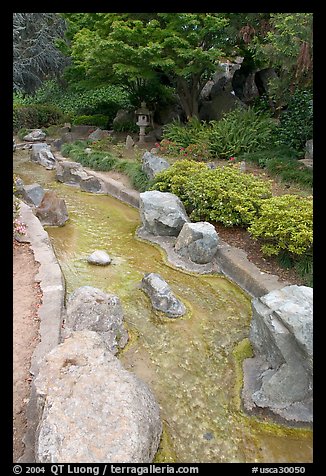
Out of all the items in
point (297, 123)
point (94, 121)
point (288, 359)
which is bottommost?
point (288, 359)

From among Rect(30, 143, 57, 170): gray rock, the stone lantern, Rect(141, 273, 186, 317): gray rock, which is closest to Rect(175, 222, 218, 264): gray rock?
Rect(141, 273, 186, 317): gray rock

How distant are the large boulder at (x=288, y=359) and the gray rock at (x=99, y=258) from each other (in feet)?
10.0

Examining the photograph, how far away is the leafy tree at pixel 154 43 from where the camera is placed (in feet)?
37.3

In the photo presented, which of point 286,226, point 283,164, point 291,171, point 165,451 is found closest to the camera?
point 165,451

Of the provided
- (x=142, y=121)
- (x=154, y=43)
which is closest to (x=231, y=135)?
(x=154, y=43)

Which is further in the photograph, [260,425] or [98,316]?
[98,316]

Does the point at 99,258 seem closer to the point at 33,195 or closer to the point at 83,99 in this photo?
the point at 33,195

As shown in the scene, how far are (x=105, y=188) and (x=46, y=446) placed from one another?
8358mm

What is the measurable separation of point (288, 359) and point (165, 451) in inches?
52.1

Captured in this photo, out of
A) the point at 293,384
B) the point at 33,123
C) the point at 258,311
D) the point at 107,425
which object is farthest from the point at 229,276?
the point at 33,123

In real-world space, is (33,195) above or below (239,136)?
below

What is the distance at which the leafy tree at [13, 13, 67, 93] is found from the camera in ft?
65.7

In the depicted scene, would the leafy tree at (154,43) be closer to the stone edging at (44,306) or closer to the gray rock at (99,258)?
the stone edging at (44,306)

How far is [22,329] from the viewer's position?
3910 mm
